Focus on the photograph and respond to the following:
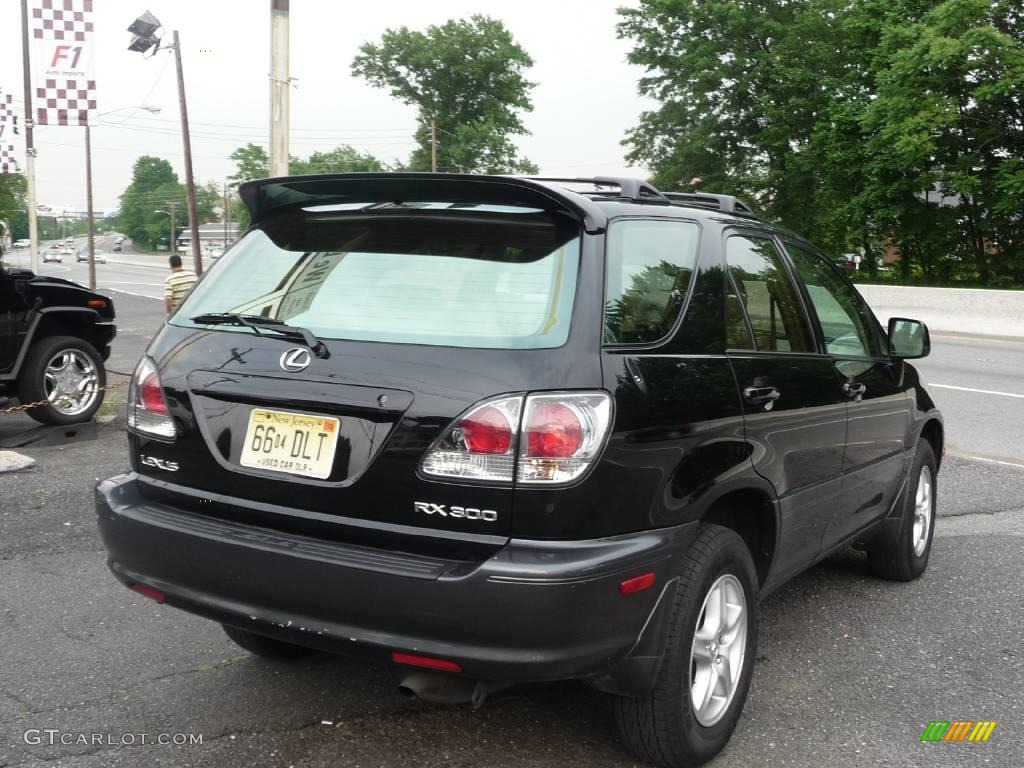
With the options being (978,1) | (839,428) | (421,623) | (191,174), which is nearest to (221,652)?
(421,623)

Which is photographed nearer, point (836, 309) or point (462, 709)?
point (462, 709)

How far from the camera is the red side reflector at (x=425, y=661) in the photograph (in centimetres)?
249

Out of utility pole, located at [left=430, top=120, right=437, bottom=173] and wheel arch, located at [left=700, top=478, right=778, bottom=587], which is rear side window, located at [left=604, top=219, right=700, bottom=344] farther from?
utility pole, located at [left=430, top=120, right=437, bottom=173]

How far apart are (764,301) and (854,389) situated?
2.37 ft

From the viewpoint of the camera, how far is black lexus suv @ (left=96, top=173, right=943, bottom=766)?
2504 millimetres

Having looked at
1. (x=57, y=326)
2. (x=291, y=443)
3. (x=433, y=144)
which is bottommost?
(x=57, y=326)

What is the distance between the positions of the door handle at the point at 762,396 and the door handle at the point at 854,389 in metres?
0.65

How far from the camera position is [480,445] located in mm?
2523

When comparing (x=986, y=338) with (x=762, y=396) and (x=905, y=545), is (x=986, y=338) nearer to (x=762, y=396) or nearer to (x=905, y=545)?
(x=905, y=545)

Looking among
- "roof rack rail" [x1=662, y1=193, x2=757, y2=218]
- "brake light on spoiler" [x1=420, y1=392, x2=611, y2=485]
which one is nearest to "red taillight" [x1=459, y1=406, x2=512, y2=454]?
"brake light on spoiler" [x1=420, y1=392, x2=611, y2=485]

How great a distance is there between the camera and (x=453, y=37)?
66.8 m

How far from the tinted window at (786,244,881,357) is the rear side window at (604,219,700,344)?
957mm

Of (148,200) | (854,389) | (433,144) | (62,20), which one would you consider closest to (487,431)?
(854,389)

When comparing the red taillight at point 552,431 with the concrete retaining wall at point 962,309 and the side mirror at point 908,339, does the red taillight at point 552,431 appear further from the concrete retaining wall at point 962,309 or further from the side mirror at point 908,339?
the concrete retaining wall at point 962,309
